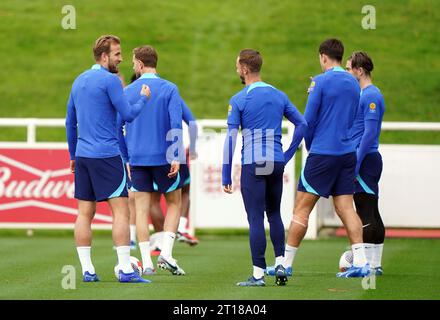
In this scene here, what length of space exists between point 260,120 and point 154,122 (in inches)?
64.1

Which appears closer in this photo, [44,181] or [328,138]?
[328,138]

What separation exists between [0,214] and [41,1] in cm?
1786

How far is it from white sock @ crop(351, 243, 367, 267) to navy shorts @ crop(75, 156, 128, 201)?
89.3 inches

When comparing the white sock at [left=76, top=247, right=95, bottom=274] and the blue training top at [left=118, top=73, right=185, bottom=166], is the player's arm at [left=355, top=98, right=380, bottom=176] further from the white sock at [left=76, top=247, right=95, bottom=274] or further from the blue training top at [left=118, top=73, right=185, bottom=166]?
the white sock at [left=76, top=247, right=95, bottom=274]

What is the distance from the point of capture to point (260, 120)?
1062 cm

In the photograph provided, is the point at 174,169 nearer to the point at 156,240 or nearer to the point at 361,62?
the point at 361,62

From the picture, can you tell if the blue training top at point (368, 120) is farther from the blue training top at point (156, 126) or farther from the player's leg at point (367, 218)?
the blue training top at point (156, 126)

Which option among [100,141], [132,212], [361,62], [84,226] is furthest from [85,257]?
[132,212]

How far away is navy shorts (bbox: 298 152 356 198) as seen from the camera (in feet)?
37.0

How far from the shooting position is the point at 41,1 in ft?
115

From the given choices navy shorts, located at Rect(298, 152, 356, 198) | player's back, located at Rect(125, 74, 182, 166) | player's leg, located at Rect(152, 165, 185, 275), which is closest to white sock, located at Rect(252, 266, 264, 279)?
navy shorts, located at Rect(298, 152, 356, 198)
